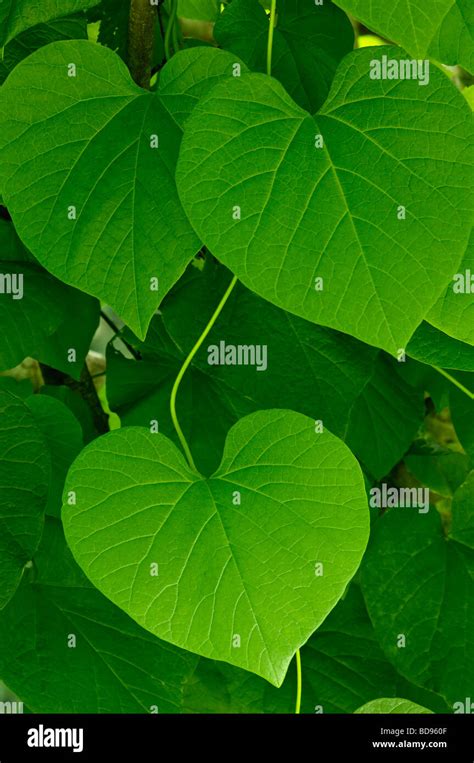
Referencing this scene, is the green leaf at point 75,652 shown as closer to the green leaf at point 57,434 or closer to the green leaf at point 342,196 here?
the green leaf at point 57,434

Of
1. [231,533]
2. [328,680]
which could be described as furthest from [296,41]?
[328,680]

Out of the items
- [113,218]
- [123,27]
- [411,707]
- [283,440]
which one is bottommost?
[411,707]

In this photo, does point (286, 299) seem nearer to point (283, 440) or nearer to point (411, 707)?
point (283, 440)

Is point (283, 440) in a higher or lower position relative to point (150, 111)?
lower

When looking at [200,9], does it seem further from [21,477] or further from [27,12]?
[21,477]

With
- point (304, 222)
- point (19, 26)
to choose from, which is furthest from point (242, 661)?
point (19, 26)

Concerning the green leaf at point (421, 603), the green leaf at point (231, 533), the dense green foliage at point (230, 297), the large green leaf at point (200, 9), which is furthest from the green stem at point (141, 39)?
the green leaf at point (421, 603)

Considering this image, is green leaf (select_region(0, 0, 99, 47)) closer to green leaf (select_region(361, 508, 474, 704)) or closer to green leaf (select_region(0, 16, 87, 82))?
green leaf (select_region(0, 16, 87, 82))
